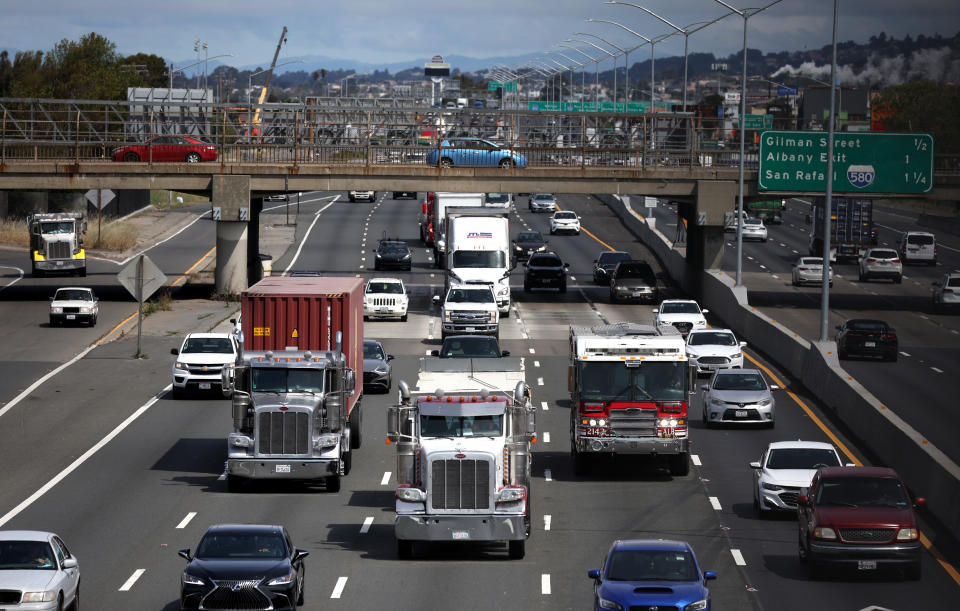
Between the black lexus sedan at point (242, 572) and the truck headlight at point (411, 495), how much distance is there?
356 cm

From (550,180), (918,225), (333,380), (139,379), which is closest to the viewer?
(333,380)

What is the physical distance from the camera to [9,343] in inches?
1987

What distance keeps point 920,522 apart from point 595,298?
134 feet

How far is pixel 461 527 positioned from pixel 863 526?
6384 mm

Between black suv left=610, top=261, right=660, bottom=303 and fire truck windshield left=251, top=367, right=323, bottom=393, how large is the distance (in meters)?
36.9

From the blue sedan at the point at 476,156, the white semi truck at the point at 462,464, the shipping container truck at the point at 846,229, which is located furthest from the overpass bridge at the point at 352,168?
the white semi truck at the point at 462,464

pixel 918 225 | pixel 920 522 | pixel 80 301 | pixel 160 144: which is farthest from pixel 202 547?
pixel 918 225

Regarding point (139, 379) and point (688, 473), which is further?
point (139, 379)

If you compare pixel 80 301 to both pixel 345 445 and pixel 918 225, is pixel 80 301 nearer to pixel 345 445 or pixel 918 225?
pixel 345 445

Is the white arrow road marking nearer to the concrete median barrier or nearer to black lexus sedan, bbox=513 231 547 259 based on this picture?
the concrete median barrier

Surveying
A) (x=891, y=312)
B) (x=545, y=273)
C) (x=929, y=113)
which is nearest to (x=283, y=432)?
(x=545, y=273)

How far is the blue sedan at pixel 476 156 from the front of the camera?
67.8 m

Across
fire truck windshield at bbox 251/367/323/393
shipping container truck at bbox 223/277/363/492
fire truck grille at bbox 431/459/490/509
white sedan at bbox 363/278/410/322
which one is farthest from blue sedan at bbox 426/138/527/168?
fire truck grille at bbox 431/459/490/509

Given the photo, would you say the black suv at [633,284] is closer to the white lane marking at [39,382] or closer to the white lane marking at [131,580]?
the white lane marking at [39,382]
